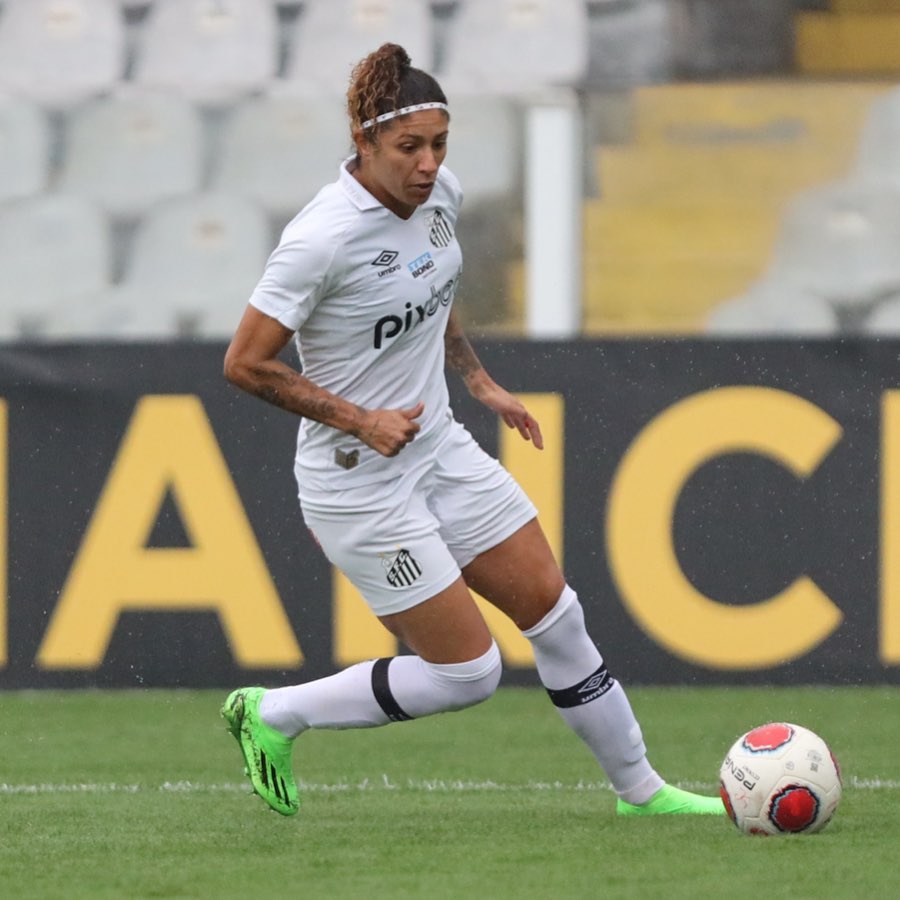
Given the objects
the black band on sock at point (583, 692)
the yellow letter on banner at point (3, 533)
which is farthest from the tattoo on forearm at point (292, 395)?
the yellow letter on banner at point (3, 533)

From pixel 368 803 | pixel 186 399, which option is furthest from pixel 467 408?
pixel 368 803

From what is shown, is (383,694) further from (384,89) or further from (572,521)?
(572,521)

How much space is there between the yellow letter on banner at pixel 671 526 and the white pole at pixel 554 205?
81 centimetres

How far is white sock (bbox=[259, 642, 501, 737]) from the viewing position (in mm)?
5133

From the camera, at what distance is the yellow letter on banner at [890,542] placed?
26.2 feet

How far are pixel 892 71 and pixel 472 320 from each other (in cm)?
202

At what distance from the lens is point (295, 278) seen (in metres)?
4.86

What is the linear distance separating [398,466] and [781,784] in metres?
1.16

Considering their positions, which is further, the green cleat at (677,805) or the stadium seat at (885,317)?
the stadium seat at (885,317)

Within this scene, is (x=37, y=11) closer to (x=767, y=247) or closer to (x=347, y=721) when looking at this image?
(x=767, y=247)

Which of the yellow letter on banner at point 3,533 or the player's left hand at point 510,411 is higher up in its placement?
the player's left hand at point 510,411

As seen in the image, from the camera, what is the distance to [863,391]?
8.06m

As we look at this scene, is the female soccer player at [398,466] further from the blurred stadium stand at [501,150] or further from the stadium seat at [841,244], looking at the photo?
the stadium seat at [841,244]

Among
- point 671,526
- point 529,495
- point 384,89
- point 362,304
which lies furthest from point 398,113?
point 671,526
